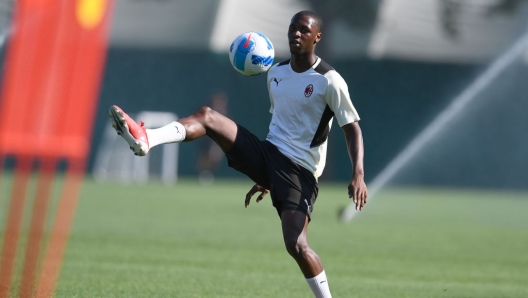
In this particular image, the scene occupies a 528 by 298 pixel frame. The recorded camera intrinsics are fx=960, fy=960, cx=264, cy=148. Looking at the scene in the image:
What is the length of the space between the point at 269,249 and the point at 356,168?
5.71 meters

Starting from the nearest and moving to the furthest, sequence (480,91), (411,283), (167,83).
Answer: (411,283)
(167,83)
(480,91)

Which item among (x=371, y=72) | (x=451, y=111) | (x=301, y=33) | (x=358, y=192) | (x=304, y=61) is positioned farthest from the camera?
(x=451, y=111)

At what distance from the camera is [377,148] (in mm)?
28594

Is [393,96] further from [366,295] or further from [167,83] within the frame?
[366,295]

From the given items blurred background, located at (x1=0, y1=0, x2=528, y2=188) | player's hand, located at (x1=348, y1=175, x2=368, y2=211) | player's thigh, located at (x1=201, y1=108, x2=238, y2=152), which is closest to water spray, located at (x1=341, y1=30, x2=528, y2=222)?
blurred background, located at (x1=0, y1=0, x2=528, y2=188)

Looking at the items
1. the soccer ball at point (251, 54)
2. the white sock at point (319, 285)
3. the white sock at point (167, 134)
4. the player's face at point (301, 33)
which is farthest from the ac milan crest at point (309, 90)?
the white sock at point (319, 285)

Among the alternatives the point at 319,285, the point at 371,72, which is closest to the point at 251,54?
the point at 319,285

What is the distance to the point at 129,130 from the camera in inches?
236

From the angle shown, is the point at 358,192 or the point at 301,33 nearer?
the point at 358,192

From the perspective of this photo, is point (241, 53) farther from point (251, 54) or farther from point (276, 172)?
point (276, 172)

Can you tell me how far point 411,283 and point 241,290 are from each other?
6.33ft

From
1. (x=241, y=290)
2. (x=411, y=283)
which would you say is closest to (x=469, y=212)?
(x=411, y=283)

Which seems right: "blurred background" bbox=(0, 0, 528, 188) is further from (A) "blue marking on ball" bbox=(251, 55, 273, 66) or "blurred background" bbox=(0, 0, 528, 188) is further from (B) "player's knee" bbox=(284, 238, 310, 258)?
(B) "player's knee" bbox=(284, 238, 310, 258)

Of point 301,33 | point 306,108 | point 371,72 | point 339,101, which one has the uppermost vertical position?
point 301,33
